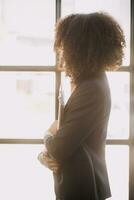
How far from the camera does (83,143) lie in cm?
114

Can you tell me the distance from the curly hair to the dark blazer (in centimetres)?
5

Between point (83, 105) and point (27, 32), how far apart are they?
0.73m

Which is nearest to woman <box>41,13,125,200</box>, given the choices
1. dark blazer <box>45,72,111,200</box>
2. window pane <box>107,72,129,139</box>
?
dark blazer <box>45,72,111,200</box>

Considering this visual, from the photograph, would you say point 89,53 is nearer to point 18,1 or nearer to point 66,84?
point 66,84

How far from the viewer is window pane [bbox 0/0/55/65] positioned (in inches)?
65.0

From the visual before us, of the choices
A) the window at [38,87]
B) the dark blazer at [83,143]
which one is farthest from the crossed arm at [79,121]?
the window at [38,87]

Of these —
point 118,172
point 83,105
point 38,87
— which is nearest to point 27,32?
point 38,87

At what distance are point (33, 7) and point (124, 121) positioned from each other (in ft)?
2.46

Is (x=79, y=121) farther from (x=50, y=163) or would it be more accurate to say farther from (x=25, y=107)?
(x=25, y=107)

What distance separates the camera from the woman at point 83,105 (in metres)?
1.08

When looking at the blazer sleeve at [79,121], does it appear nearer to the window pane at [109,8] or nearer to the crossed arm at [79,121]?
the crossed arm at [79,121]

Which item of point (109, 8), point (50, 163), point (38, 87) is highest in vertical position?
point (109, 8)

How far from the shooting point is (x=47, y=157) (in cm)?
121

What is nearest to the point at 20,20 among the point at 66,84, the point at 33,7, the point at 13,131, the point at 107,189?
the point at 33,7
